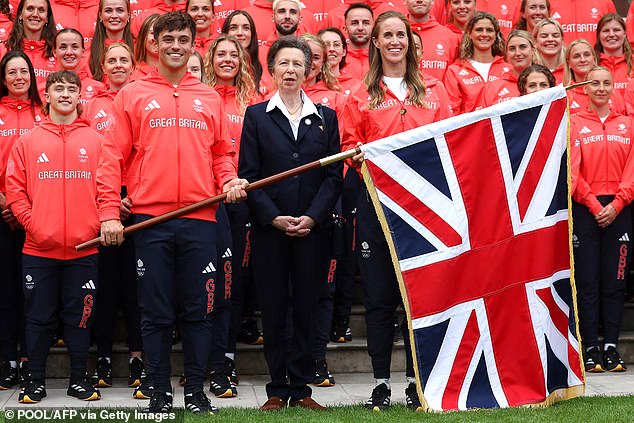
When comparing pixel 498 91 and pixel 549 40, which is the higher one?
pixel 549 40

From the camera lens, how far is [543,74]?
7.48 m

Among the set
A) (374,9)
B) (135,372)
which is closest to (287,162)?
(135,372)

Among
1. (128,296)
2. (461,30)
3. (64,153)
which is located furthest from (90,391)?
(461,30)

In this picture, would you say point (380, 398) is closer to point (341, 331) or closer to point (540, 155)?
point (341, 331)

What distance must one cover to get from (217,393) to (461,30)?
5020 millimetres

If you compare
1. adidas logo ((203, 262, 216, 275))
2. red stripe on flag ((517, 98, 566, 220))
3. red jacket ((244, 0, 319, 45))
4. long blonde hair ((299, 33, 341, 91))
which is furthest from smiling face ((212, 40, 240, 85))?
red jacket ((244, 0, 319, 45))

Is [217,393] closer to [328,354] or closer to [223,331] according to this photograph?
[223,331]

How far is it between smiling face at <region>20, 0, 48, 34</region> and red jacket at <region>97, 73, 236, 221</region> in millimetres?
3060

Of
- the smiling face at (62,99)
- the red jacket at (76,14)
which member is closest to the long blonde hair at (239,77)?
the smiling face at (62,99)

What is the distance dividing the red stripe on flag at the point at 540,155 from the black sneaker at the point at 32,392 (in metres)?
3.27

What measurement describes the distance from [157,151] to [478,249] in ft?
6.46

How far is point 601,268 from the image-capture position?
315 inches

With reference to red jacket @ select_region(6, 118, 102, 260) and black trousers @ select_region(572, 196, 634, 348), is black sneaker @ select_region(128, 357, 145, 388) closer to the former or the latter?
red jacket @ select_region(6, 118, 102, 260)

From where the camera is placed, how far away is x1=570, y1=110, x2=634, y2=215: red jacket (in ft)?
25.8
